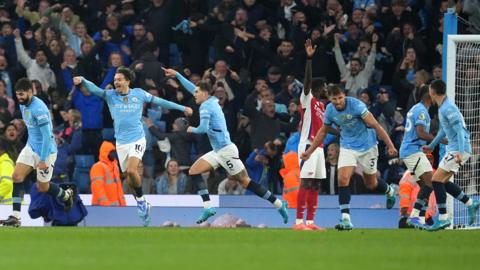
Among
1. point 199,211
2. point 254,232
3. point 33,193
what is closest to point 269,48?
point 199,211

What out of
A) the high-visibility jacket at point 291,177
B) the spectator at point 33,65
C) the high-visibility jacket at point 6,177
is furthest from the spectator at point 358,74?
the high-visibility jacket at point 6,177

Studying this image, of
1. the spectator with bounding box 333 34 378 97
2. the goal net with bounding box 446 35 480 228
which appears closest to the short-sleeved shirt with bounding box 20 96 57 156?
the goal net with bounding box 446 35 480 228

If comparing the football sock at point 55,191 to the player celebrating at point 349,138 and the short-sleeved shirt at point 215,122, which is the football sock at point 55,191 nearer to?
the short-sleeved shirt at point 215,122

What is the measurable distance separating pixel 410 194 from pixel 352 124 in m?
3.68

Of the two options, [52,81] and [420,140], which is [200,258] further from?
[52,81]

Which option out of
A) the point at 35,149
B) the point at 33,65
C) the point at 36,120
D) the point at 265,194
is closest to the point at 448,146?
the point at 265,194

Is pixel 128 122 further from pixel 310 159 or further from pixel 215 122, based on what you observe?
pixel 310 159

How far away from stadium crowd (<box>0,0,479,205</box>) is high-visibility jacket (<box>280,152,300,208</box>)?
1.83ft

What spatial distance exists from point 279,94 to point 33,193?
687 centimetres

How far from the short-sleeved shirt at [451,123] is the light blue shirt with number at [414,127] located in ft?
3.30

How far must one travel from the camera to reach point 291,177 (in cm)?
2594

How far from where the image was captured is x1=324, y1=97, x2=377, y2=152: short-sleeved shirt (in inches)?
818

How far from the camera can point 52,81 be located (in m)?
31.2

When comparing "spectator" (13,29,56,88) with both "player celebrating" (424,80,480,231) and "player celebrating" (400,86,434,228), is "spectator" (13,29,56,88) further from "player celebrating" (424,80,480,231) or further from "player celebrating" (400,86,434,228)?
"player celebrating" (424,80,480,231)
